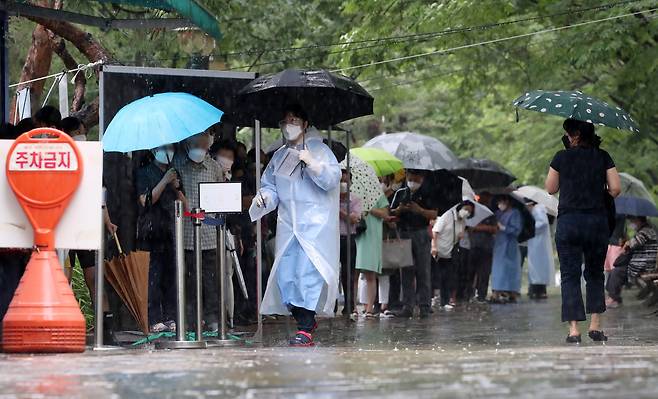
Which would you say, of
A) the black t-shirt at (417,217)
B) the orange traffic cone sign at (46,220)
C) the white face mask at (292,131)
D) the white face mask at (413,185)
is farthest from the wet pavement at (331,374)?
the white face mask at (413,185)

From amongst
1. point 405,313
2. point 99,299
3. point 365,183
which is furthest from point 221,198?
point 405,313

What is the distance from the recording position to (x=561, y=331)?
16.5 m

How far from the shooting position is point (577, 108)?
541 inches

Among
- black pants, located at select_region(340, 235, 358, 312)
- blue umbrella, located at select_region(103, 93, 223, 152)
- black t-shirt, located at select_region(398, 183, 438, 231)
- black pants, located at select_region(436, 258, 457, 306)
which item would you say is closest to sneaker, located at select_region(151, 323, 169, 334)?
blue umbrella, located at select_region(103, 93, 223, 152)

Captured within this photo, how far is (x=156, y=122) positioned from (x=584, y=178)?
3.43 meters

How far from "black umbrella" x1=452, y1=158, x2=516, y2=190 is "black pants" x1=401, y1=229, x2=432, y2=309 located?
8072 mm

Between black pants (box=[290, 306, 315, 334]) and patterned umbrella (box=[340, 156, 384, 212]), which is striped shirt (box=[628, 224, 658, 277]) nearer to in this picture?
patterned umbrella (box=[340, 156, 384, 212])

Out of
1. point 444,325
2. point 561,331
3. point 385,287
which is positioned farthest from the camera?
point 385,287

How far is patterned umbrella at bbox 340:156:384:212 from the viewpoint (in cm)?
2014

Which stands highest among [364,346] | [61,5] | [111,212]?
[61,5]

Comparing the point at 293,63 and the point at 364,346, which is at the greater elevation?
the point at 293,63

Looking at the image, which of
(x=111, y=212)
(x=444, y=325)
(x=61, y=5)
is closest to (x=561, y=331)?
(x=444, y=325)

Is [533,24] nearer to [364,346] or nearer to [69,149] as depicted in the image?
[364,346]

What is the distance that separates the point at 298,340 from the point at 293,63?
53.2 ft
